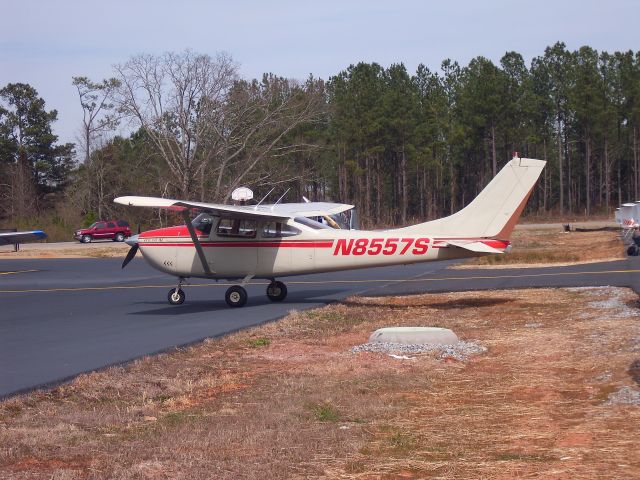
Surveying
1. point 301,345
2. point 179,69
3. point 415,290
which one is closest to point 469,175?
point 179,69

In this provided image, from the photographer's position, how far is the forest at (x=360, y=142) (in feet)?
191

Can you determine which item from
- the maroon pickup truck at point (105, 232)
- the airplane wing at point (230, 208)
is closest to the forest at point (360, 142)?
the maroon pickup truck at point (105, 232)

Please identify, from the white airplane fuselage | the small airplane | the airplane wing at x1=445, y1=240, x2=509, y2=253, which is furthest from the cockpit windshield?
the airplane wing at x1=445, y1=240, x2=509, y2=253

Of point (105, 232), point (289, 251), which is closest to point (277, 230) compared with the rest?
point (289, 251)

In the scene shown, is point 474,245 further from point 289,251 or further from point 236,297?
point 236,297

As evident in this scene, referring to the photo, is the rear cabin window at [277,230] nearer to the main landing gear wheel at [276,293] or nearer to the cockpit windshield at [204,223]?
the cockpit windshield at [204,223]

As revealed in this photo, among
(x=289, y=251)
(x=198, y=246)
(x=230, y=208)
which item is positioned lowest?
(x=289, y=251)

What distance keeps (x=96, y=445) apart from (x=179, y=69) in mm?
51572

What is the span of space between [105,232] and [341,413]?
52596 mm

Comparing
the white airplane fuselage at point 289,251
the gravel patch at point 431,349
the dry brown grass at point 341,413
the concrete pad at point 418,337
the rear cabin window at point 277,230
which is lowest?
the dry brown grass at point 341,413

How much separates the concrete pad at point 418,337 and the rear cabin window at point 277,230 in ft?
21.7

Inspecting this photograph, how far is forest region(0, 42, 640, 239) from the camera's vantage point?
191 ft

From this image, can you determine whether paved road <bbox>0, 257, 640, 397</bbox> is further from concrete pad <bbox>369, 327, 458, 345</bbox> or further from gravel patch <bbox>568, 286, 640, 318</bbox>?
concrete pad <bbox>369, 327, 458, 345</bbox>

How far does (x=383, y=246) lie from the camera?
1764cm
